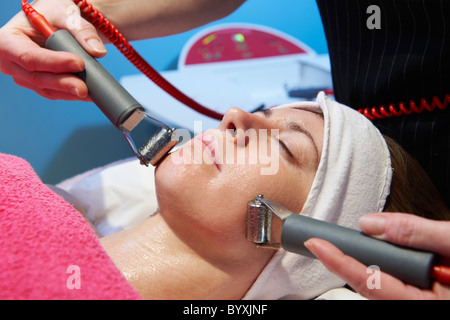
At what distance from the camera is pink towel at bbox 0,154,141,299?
2.24 feet

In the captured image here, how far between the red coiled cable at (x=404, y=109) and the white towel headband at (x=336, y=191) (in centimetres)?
14

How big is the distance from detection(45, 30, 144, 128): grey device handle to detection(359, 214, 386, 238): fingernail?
0.46 m

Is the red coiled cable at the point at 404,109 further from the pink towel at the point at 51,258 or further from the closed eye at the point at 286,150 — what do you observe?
the pink towel at the point at 51,258

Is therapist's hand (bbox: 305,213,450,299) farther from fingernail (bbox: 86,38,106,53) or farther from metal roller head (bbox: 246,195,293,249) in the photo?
fingernail (bbox: 86,38,106,53)

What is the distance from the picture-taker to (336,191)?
0.87 m

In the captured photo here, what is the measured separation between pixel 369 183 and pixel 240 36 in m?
1.28

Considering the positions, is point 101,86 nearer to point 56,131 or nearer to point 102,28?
point 102,28

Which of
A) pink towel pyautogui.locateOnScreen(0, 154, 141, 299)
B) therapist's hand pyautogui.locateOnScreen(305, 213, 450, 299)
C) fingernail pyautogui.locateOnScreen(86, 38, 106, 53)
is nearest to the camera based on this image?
therapist's hand pyautogui.locateOnScreen(305, 213, 450, 299)

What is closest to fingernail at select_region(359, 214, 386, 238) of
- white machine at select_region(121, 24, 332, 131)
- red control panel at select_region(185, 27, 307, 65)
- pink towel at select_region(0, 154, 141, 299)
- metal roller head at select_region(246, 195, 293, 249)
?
metal roller head at select_region(246, 195, 293, 249)

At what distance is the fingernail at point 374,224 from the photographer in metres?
0.60

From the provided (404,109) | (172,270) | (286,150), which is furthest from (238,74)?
(172,270)

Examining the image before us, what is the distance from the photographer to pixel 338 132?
0.91m

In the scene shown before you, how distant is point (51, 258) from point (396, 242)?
559mm
